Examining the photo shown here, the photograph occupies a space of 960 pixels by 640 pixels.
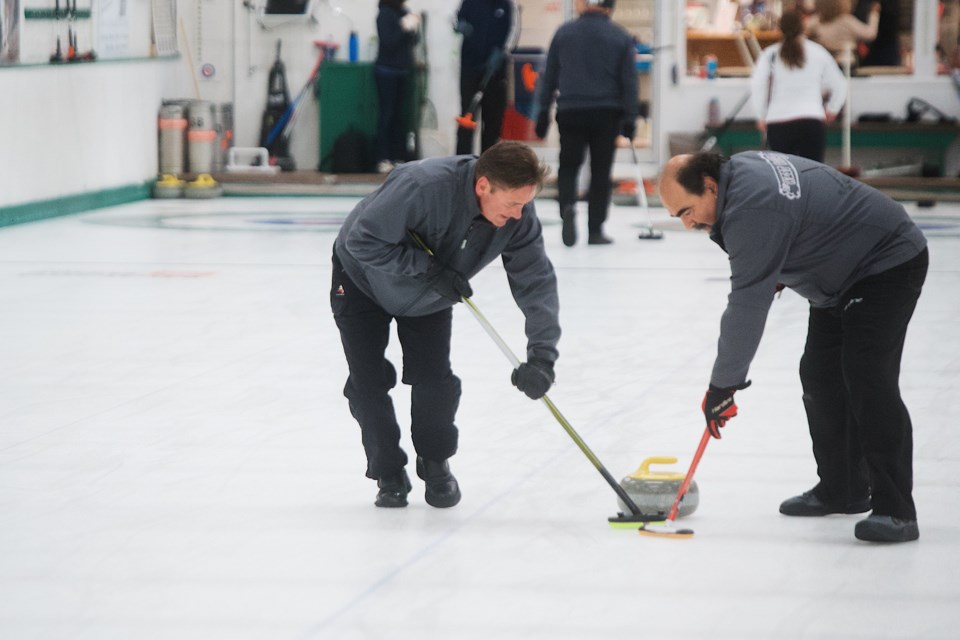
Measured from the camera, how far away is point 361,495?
433cm

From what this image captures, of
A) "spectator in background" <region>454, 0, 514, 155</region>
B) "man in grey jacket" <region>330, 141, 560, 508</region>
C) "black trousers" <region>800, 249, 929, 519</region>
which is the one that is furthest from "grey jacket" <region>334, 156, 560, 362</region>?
"spectator in background" <region>454, 0, 514, 155</region>

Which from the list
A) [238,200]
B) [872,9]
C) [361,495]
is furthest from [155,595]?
[872,9]

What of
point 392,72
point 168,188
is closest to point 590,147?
point 392,72

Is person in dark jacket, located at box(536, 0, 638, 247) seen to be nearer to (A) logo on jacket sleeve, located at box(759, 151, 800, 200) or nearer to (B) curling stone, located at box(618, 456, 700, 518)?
(B) curling stone, located at box(618, 456, 700, 518)

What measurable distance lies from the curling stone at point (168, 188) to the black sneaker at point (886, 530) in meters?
10.9

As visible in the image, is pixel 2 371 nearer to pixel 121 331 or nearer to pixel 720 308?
pixel 121 331

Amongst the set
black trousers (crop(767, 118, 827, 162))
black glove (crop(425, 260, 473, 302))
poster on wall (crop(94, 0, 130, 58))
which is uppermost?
poster on wall (crop(94, 0, 130, 58))

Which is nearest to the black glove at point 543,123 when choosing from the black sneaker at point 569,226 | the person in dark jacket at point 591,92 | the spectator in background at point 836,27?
the person in dark jacket at point 591,92

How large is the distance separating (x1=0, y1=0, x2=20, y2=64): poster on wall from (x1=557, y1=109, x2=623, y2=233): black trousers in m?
4.08

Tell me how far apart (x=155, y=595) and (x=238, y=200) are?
10.8 m

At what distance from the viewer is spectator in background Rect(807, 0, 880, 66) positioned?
44.9ft

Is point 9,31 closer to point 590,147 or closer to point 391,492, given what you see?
point 590,147

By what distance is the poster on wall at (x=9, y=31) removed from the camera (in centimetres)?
1081

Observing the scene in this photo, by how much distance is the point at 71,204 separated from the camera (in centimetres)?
1231
